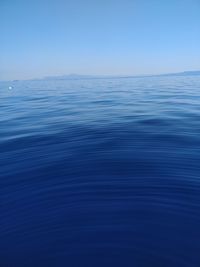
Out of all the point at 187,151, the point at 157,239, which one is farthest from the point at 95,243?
the point at 187,151

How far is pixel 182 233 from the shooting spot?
8.88 ft

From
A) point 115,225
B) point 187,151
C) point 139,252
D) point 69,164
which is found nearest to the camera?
point 139,252

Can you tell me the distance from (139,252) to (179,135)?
4520mm

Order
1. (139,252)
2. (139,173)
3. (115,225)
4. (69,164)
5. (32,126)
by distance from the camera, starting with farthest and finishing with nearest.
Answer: (32,126), (69,164), (139,173), (115,225), (139,252)

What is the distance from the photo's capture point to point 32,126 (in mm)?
8109

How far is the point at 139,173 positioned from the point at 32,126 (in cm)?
545

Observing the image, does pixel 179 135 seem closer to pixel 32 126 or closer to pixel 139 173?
pixel 139 173

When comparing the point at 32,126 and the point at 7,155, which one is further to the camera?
the point at 32,126

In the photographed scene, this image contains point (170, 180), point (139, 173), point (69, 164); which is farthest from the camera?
point (69, 164)

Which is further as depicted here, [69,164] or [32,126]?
[32,126]

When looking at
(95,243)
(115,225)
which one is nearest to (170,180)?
(115,225)

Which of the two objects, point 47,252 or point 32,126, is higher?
point 32,126

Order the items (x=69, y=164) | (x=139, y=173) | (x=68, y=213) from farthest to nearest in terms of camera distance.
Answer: (x=69, y=164) < (x=139, y=173) < (x=68, y=213)

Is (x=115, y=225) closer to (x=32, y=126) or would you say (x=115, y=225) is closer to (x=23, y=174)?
(x=23, y=174)
